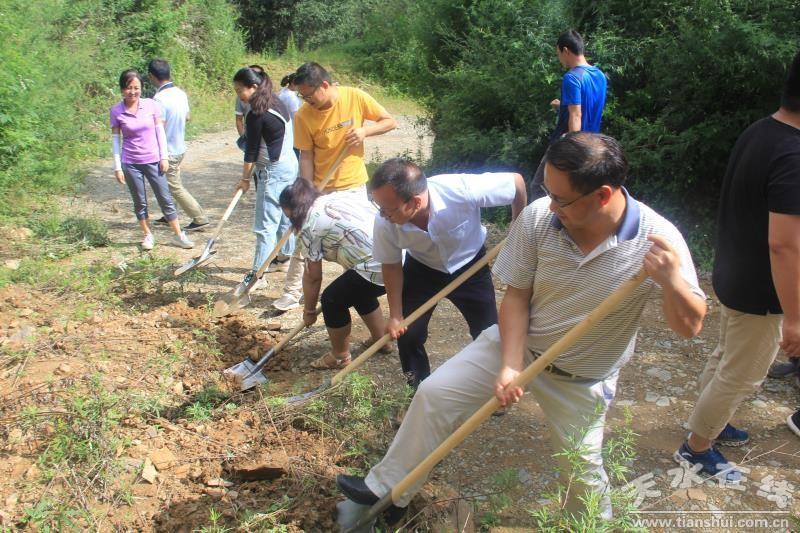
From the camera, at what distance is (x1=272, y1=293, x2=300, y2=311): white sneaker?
16.7 feet

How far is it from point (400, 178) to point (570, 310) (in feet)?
3.31

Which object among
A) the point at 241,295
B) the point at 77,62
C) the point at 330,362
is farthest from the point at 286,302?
the point at 77,62

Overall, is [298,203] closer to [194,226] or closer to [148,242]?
[148,242]

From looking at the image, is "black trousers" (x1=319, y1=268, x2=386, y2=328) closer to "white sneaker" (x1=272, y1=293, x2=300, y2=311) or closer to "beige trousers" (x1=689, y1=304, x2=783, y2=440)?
"white sneaker" (x1=272, y1=293, x2=300, y2=311)

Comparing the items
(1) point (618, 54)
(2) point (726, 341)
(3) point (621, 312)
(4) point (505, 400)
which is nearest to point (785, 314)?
(2) point (726, 341)

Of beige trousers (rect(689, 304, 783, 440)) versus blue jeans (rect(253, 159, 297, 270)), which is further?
blue jeans (rect(253, 159, 297, 270))

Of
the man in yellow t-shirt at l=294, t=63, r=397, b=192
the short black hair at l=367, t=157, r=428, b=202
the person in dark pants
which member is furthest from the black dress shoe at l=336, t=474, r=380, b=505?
the man in yellow t-shirt at l=294, t=63, r=397, b=192

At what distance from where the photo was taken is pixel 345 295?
3777mm

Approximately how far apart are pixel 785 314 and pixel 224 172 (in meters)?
9.18

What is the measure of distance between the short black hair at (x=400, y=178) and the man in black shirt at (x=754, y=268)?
1354mm

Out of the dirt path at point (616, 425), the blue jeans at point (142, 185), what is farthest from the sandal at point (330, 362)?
the blue jeans at point (142, 185)

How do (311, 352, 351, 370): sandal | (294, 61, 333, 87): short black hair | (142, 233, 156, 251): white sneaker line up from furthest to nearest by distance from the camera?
(142, 233, 156, 251): white sneaker
(294, 61, 333, 87): short black hair
(311, 352, 351, 370): sandal

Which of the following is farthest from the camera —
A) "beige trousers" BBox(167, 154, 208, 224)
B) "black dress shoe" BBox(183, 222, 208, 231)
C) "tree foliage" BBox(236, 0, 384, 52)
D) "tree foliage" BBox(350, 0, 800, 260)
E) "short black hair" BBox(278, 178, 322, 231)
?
"tree foliage" BBox(236, 0, 384, 52)

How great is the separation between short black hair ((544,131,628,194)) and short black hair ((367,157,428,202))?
92cm
